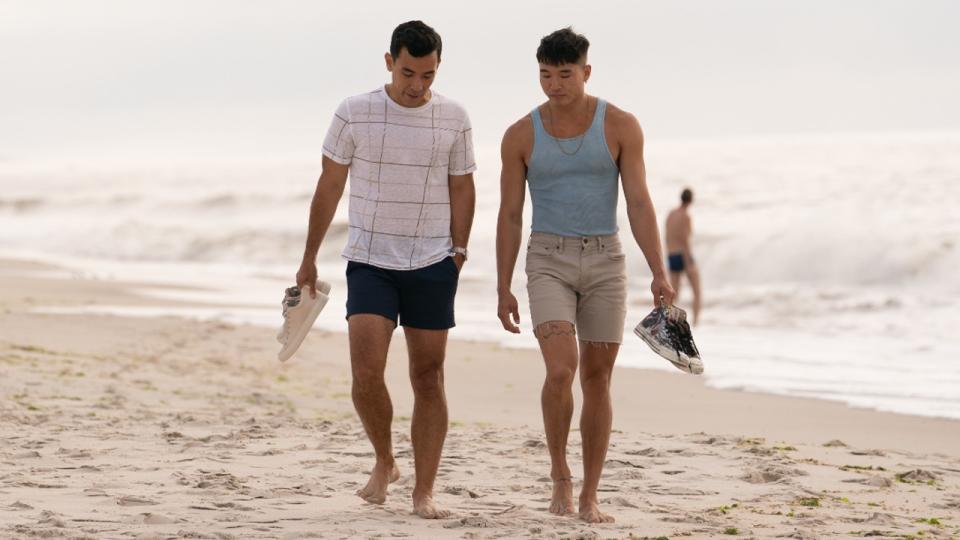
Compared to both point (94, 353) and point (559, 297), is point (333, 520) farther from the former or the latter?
point (94, 353)

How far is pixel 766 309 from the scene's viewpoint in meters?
17.7

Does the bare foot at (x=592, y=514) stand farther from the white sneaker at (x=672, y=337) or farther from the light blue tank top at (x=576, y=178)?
the light blue tank top at (x=576, y=178)

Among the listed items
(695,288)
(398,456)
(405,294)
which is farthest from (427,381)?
(695,288)

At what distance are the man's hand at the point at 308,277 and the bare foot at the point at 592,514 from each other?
1350 mm

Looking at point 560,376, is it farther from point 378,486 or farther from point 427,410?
point 378,486

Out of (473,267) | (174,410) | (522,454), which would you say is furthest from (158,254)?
(522,454)

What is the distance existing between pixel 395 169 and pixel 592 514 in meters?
1.52

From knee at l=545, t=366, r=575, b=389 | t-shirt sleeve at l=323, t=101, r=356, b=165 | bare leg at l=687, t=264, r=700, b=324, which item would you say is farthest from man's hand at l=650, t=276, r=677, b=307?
bare leg at l=687, t=264, r=700, b=324

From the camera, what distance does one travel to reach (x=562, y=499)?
17.1 feet

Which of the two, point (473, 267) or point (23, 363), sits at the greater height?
point (473, 267)

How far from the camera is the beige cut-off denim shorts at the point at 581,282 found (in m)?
5.14

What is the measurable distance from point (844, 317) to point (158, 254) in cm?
1723

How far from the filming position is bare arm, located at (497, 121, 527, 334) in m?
5.18

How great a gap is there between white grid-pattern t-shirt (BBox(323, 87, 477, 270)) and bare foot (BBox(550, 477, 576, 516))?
999mm
